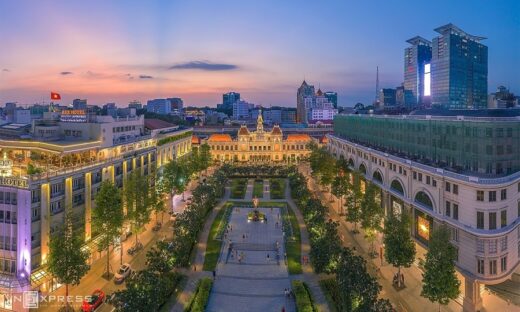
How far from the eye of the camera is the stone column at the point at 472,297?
46.4m

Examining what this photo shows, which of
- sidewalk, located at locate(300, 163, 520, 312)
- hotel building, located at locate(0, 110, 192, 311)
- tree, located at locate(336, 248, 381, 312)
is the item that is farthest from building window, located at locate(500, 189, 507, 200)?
hotel building, located at locate(0, 110, 192, 311)

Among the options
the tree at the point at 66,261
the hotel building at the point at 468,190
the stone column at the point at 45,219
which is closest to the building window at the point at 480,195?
the hotel building at the point at 468,190

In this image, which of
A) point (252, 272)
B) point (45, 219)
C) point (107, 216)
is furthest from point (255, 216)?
point (45, 219)

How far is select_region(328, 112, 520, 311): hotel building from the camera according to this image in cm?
4722

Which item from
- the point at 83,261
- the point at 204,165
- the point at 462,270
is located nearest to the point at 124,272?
the point at 83,261

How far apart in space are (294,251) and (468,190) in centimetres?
2800

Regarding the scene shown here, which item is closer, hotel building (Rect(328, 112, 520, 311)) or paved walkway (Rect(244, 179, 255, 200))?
hotel building (Rect(328, 112, 520, 311))

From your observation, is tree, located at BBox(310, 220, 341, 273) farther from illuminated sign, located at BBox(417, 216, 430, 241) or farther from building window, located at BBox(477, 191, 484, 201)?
building window, located at BBox(477, 191, 484, 201)

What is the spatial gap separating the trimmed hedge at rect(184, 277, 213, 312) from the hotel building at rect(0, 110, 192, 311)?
1899cm

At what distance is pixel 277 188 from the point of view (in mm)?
114750

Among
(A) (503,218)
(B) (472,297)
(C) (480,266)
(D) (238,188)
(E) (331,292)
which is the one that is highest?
(A) (503,218)

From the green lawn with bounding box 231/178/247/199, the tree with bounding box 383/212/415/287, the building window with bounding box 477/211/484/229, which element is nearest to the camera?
the building window with bounding box 477/211/484/229

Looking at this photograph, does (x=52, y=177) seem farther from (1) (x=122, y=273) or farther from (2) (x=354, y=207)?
(2) (x=354, y=207)

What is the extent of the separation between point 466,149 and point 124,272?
52.1m
